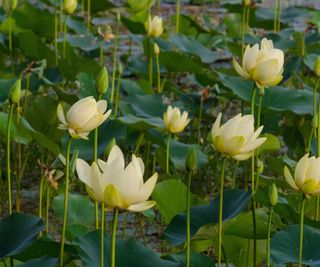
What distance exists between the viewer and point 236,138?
59.9 inches

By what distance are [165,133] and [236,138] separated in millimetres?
864

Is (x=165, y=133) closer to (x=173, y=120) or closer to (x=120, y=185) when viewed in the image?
(x=173, y=120)

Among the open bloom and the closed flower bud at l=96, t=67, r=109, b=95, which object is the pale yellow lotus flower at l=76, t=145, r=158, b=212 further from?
the closed flower bud at l=96, t=67, r=109, b=95

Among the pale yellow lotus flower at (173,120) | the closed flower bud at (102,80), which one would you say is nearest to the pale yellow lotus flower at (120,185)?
the closed flower bud at (102,80)

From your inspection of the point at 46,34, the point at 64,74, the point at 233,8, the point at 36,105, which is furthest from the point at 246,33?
the point at 36,105

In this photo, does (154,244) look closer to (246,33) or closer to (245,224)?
(245,224)

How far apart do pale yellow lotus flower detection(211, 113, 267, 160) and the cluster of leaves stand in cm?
10

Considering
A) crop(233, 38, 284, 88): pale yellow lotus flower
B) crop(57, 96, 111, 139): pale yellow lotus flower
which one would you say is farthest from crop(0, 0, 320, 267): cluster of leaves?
crop(233, 38, 284, 88): pale yellow lotus flower

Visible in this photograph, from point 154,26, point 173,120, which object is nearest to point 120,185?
point 173,120

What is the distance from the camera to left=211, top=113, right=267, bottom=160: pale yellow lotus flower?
153 centimetres

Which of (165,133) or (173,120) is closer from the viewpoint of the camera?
(173,120)

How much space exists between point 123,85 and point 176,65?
0.33m

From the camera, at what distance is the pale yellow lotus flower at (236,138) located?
153 cm

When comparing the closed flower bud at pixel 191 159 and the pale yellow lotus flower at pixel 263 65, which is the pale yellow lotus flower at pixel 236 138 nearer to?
the closed flower bud at pixel 191 159
